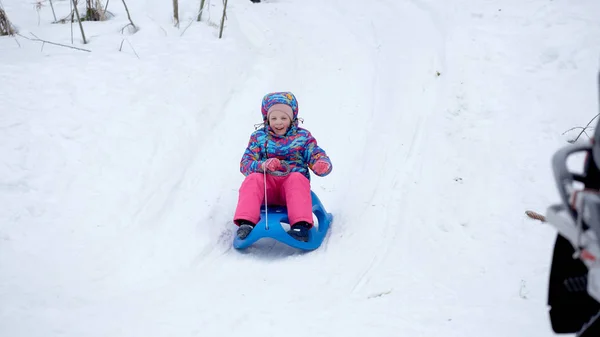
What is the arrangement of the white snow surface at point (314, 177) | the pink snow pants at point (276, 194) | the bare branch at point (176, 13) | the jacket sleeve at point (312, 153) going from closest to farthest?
the white snow surface at point (314, 177) < the pink snow pants at point (276, 194) < the jacket sleeve at point (312, 153) < the bare branch at point (176, 13)

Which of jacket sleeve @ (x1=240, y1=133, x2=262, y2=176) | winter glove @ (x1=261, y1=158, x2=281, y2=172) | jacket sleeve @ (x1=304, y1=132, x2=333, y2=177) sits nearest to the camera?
winter glove @ (x1=261, y1=158, x2=281, y2=172)

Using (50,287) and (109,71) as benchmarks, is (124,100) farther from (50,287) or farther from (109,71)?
(50,287)

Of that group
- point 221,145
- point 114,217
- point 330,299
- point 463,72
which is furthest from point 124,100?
point 463,72

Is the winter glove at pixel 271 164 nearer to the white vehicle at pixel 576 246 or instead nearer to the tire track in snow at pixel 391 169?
the tire track in snow at pixel 391 169

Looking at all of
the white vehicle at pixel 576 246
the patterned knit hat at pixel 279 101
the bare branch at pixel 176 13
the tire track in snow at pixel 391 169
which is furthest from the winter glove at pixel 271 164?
the bare branch at pixel 176 13

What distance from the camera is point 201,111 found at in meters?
5.13

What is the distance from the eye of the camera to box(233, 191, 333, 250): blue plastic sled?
3385mm

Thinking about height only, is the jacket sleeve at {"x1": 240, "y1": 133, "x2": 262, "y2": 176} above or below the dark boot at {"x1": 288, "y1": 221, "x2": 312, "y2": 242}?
above

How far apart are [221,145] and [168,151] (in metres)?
0.55

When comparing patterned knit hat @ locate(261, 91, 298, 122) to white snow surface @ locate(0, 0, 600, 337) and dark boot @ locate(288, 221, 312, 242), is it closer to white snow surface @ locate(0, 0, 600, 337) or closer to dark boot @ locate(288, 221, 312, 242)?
white snow surface @ locate(0, 0, 600, 337)

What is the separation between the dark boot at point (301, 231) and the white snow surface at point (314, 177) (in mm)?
131

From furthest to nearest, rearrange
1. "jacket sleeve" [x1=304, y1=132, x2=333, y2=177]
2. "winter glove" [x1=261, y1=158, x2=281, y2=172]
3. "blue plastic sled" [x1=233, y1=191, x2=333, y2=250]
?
1. "jacket sleeve" [x1=304, y1=132, x2=333, y2=177]
2. "winter glove" [x1=261, y1=158, x2=281, y2=172]
3. "blue plastic sled" [x1=233, y1=191, x2=333, y2=250]

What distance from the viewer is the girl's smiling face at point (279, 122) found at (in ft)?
12.6

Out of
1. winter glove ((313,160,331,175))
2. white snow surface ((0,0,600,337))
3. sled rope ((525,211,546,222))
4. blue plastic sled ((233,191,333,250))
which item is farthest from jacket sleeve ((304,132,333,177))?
sled rope ((525,211,546,222))
